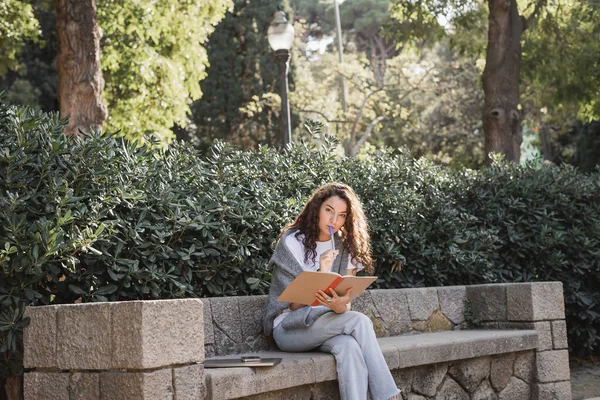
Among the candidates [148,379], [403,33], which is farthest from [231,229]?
[403,33]

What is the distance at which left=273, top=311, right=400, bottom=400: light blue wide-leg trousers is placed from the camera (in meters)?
4.87

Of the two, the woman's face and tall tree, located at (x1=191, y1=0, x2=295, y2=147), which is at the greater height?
tall tree, located at (x1=191, y1=0, x2=295, y2=147)

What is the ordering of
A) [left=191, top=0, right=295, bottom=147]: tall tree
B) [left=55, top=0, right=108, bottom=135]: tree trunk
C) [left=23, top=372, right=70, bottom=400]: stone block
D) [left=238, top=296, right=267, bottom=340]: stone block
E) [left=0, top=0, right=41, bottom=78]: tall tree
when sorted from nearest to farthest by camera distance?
[left=23, top=372, right=70, bottom=400]: stone block → [left=238, top=296, right=267, bottom=340]: stone block → [left=55, top=0, right=108, bottom=135]: tree trunk → [left=0, top=0, right=41, bottom=78]: tall tree → [left=191, top=0, right=295, bottom=147]: tall tree

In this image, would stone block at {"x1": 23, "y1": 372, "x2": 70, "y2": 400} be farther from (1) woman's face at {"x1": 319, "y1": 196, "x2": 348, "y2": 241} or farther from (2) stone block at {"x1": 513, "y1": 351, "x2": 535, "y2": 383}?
(2) stone block at {"x1": 513, "y1": 351, "x2": 535, "y2": 383}

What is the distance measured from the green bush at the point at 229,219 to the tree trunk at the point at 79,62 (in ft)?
12.6

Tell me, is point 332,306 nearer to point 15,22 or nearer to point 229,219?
point 229,219

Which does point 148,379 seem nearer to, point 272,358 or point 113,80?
point 272,358

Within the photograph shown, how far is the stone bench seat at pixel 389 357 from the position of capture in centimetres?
429

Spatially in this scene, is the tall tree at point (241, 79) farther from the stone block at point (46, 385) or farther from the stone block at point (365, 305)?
the stone block at point (46, 385)

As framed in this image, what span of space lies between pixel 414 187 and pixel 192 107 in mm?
18209

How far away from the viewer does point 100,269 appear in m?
5.01

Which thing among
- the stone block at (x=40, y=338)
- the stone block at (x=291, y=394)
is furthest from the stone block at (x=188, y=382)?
the stone block at (x=40, y=338)

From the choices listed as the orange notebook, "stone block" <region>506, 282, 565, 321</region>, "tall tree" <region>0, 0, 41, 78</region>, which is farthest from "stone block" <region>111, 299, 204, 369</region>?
"tall tree" <region>0, 0, 41, 78</region>

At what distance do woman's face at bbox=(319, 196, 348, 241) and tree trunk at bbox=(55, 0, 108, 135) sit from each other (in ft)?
18.3
